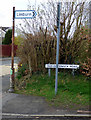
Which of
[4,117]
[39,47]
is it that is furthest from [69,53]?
[4,117]

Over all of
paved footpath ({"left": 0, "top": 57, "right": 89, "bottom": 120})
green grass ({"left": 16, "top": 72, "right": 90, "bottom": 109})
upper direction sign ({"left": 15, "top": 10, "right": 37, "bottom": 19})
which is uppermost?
upper direction sign ({"left": 15, "top": 10, "right": 37, "bottom": 19})

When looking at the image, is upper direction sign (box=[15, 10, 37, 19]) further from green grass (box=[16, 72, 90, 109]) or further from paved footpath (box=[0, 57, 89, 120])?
paved footpath (box=[0, 57, 89, 120])

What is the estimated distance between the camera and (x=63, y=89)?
6.64m

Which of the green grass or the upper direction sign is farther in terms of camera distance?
the upper direction sign

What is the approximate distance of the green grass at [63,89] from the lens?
551 cm

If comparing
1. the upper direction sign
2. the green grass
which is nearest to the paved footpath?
the green grass

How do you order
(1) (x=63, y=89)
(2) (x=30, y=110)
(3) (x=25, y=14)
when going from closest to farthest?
(2) (x=30, y=110)
(3) (x=25, y=14)
(1) (x=63, y=89)

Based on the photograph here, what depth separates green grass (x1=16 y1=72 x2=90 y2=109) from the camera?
18.1ft

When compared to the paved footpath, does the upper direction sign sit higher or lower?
higher

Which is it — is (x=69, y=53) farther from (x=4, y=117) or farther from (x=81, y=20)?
(x=4, y=117)

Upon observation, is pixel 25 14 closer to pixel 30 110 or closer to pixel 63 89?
pixel 63 89

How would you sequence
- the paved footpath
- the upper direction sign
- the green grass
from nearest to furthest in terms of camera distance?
the paved footpath < the green grass < the upper direction sign

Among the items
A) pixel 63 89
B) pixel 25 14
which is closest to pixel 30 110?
pixel 63 89

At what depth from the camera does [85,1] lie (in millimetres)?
8008
